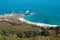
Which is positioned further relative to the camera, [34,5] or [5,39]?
[34,5]

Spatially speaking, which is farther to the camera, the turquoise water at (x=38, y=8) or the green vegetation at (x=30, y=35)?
the turquoise water at (x=38, y=8)

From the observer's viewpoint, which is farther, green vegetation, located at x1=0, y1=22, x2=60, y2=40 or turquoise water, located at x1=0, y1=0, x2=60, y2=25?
turquoise water, located at x1=0, y1=0, x2=60, y2=25

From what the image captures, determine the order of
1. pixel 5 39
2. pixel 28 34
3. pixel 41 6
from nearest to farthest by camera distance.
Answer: pixel 5 39
pixel 28 34
pixel 41 6

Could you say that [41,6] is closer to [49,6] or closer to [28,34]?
[49,6]

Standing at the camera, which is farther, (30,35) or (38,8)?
(38,8)

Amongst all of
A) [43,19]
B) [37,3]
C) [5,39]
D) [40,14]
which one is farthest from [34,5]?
[5,39]

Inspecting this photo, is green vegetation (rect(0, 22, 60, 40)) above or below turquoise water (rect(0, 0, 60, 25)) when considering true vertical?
below

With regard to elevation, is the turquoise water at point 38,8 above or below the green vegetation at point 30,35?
above

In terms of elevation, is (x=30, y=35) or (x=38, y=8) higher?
(x=38, y=8)
